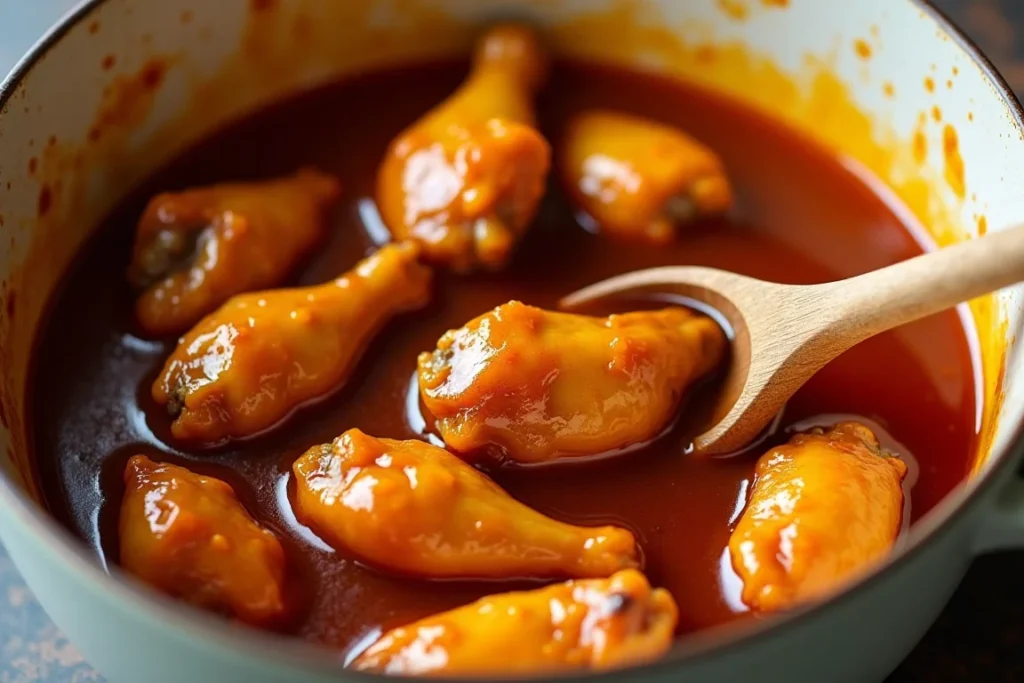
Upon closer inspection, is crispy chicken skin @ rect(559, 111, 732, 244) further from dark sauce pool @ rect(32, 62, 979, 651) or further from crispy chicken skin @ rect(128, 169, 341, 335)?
crispy chicken skin @ rect(128, 169, 341, 335)

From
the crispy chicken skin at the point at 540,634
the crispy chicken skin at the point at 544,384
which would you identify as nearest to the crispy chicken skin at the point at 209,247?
the crispy chicken skin at the point at 544,384

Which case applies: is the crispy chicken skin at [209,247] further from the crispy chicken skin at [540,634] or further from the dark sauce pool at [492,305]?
the crispy chicken skin at [540,634]

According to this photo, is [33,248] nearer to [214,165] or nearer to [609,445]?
[214,165]

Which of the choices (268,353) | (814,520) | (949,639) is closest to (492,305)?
(268,353)

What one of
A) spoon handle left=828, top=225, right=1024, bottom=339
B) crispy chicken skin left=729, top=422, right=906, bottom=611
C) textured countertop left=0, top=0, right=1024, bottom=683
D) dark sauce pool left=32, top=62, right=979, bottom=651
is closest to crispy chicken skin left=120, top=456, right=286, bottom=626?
dark sauce pool left=32, top=62, right=979, bottom=651

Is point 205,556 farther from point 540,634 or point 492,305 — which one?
point 492,305

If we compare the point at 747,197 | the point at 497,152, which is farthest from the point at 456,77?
the point at 747,197
